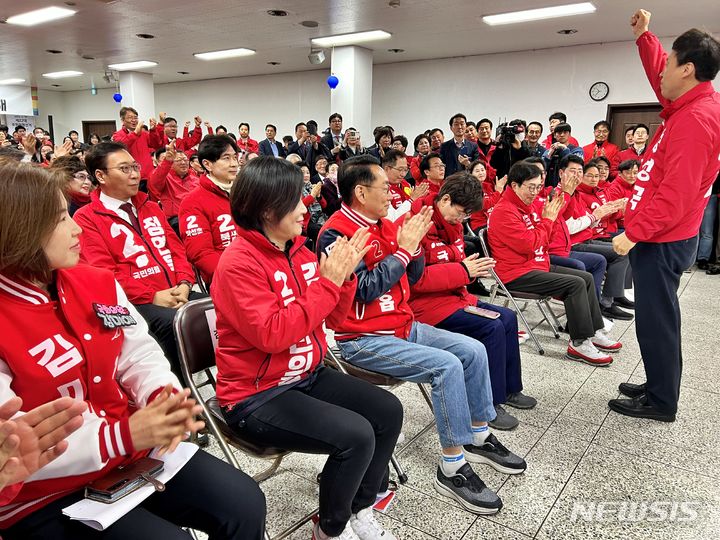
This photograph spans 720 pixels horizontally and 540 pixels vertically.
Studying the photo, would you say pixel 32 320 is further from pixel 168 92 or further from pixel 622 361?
pixel 168 92

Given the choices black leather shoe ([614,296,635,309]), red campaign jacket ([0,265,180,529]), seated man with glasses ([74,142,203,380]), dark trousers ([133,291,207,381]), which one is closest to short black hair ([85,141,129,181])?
seated man with glasses ([74,142,203,380])

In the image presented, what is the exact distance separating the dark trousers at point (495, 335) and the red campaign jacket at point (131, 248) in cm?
136

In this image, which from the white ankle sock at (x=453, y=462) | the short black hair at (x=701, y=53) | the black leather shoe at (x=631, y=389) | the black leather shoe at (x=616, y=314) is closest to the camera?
the white ankle sock at (x=453, y=462)

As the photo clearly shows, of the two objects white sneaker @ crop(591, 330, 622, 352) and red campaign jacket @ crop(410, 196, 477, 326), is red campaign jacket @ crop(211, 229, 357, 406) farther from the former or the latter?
white sneaker @ crop(591, 330, 622, 352)

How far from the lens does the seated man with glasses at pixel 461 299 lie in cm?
222

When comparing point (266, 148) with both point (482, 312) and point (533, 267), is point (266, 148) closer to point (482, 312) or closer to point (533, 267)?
point (533, 267)

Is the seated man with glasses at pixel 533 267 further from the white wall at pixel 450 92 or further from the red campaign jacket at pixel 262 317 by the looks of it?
the white wall at pixel 450 92

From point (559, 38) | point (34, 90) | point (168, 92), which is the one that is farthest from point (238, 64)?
point (34, 90)

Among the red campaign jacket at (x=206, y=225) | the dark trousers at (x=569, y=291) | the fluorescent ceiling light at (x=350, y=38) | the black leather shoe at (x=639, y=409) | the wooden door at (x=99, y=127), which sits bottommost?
the black leather shoe at (x=639, y=409)

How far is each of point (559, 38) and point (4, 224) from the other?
8.24 meters

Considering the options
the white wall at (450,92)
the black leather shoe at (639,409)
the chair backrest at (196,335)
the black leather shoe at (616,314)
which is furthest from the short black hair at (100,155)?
the white wall at (450,92)

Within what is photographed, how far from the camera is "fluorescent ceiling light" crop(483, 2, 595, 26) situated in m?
5.83

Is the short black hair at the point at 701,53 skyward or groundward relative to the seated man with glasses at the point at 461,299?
skyward

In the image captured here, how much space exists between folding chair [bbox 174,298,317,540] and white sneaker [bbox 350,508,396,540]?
152 mm
